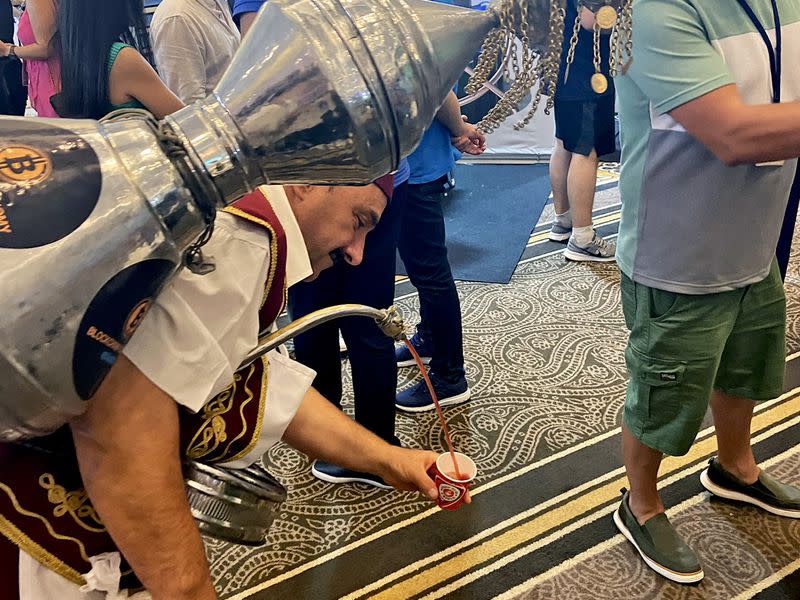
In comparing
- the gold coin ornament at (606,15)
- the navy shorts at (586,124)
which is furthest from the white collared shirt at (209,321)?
the navy shorts at (586,124)

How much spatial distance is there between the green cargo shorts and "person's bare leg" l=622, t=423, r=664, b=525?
70 mm

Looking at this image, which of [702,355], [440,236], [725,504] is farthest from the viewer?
[440,236]

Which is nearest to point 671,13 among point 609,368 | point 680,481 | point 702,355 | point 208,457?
point 702,355

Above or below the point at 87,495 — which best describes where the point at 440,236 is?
below

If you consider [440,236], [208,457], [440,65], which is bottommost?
[440,236]

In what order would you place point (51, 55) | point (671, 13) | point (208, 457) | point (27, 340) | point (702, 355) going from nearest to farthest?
point (27, 340) → point (208, 457) → point (671, 13) → point (702, 355) → point (51, 55)

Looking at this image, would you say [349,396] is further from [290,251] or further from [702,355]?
[290,251]

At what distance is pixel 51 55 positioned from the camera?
1.50 meters

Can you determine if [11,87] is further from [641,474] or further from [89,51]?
[641,474]

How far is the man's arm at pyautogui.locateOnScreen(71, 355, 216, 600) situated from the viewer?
569mm

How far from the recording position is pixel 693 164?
1137mm

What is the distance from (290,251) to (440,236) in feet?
3.59

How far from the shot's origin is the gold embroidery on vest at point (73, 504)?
0.65 metres

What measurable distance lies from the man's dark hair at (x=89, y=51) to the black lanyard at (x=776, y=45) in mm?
1022
